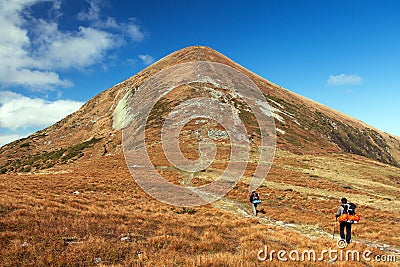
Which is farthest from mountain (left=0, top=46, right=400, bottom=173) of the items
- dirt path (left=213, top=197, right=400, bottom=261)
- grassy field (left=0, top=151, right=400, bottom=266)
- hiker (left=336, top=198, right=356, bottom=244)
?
hiker (left=336, top=198, right=356, bottom=244)

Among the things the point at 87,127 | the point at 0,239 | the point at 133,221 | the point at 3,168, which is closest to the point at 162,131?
the point at 87,127

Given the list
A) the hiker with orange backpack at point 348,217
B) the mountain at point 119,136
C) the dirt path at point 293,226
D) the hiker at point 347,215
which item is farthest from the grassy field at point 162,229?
the mountain at point 119,136

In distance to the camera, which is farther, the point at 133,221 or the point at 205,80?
the point at 205,80

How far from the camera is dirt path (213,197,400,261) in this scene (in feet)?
54.2

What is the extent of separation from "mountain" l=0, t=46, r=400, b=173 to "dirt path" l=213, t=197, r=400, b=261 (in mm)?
47927

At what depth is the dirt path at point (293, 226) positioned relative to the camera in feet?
54.2

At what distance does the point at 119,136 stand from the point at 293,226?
67.4m

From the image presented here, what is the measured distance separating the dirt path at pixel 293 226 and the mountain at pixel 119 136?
4793 cm

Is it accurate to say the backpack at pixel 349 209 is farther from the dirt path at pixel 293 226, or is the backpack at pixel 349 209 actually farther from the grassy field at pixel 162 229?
the dirt path at pixel 293 226

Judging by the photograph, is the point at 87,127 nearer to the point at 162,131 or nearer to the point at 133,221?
the point at 162,131

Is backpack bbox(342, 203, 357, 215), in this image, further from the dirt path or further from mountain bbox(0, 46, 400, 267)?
the dirt path

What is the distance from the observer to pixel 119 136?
81.6m

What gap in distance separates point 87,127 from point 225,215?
94.3 meters

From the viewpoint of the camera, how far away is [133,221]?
56.3ft
